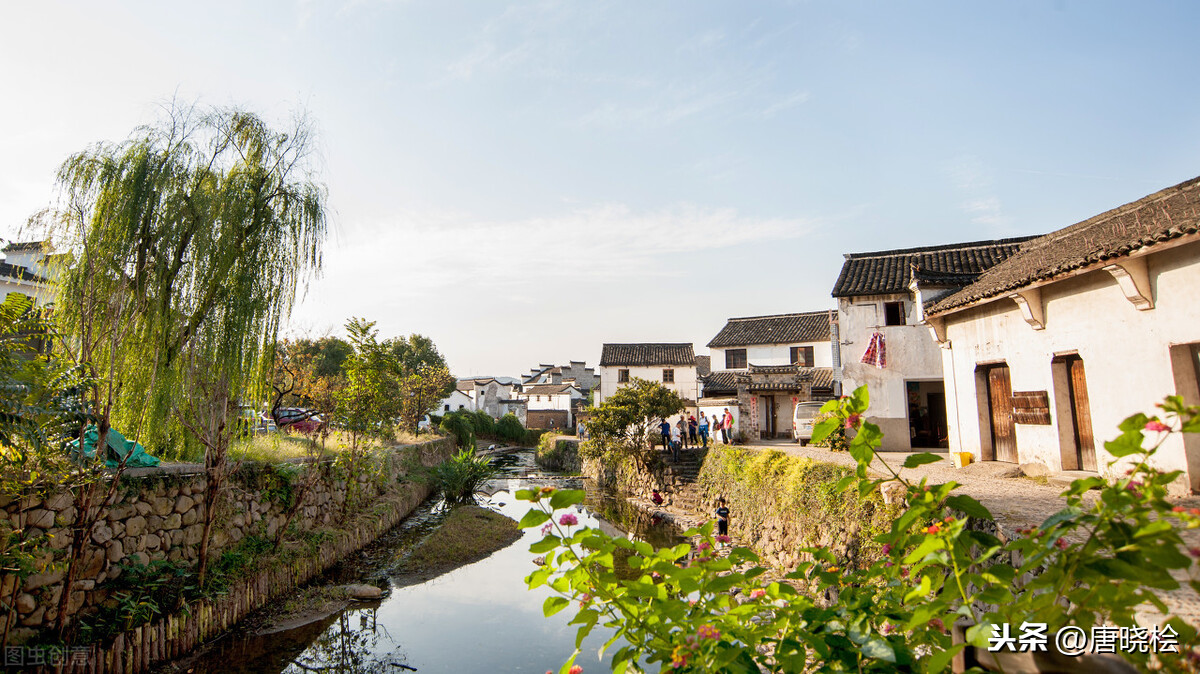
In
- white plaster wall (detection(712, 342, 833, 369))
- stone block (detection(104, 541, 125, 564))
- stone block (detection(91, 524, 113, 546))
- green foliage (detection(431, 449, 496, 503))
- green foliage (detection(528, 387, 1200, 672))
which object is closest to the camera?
green foliage (detection(528, 387, 1200, 672))

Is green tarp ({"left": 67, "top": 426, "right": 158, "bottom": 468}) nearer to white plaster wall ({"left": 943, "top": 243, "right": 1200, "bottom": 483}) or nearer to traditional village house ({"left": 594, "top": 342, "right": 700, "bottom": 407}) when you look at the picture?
white plaster wall ({"left": 943, "top": 243, "right": 1200, "bottom": 483})

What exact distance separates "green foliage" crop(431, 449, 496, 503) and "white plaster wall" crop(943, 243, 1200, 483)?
14734mm

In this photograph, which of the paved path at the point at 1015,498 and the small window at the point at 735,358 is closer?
the paved path at the point at 1015,498

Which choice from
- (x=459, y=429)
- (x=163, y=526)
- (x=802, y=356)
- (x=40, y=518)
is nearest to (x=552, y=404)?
(x=459, y=429)

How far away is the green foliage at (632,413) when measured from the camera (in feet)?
69.6

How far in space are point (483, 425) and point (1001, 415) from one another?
3297cm

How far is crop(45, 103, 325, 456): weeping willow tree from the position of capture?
8453 millimetres

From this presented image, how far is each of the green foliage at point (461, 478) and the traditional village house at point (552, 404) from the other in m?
28.3

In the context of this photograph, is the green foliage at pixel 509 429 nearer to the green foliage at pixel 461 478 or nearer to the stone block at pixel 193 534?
the green foliage at pixel 461 478

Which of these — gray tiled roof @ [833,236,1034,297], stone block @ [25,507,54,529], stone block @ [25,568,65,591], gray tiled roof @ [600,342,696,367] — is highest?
gray tiled roof @ [833,236,1034,297]

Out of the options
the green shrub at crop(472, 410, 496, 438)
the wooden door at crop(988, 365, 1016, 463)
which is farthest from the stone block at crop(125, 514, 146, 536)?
the green shrub at crop(472, 410, 496, 438)

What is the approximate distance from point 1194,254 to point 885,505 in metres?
5.00

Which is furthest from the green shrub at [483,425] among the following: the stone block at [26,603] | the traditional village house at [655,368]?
the stone block at [26,603]

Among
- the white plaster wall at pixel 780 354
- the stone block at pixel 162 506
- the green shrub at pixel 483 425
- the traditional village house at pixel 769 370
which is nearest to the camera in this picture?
the stone block at pixel 162 506
